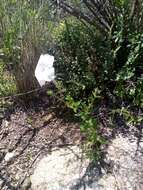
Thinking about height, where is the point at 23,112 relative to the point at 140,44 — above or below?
below

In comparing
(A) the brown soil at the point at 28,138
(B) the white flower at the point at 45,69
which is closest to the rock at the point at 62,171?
(A) the brown soil at the point at 28,138

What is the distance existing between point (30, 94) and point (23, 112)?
4.8 inches

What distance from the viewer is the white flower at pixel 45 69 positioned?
2.69 m

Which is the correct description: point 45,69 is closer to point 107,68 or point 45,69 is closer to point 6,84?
point 6,84

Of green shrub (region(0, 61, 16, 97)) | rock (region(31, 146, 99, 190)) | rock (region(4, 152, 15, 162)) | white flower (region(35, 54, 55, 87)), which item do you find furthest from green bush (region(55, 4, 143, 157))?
rock (region(4, 152, 15, 162))

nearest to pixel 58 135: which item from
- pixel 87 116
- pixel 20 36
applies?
pixel 87 116

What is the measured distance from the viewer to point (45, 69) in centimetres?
271

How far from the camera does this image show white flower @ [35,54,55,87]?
269cm

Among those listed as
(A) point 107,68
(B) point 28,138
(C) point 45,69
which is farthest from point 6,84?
(A) point 107,68

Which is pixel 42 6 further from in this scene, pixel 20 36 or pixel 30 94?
pixel 30 94

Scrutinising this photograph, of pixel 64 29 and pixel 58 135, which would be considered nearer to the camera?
pixel 58 135

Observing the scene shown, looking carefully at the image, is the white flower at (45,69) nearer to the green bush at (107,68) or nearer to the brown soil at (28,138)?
the green bush at (107,68)

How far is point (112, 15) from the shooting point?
2660 millimetres

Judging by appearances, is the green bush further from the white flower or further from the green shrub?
the green shrub
